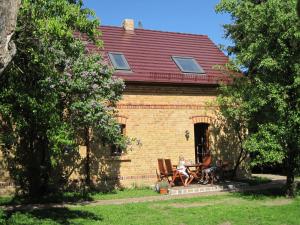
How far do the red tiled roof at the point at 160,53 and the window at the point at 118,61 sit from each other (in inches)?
8.7

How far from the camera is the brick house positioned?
16.6 metres

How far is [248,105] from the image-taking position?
45.1 feet

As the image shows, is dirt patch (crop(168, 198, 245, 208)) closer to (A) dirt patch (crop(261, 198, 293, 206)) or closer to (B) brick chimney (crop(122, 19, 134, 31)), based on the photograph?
(A) dirt patch (crop(261, 198, 293, 206))

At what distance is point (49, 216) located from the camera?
10633 millimetres

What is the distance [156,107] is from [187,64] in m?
3.20

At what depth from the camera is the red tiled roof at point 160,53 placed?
17.8 metres

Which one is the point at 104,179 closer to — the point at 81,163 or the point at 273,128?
the point at 81,163

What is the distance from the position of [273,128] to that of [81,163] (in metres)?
7.04

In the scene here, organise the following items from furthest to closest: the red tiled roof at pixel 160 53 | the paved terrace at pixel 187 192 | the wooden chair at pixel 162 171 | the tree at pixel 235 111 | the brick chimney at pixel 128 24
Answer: the brick chimney at pixel 128 24 → the red tiled roof at pixel 160 53 → the wooden chair at pixel 162 171 → the tree at pixel 235 111 → the paved terrace at pixel 187 192

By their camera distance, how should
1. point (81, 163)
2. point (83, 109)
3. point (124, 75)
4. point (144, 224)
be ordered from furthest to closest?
point (124, 75) → point (81, 163) → point (83, 109) → point (144, 224)

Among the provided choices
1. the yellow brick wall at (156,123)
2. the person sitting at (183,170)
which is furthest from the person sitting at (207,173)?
the yellow brick wall at (156,123)

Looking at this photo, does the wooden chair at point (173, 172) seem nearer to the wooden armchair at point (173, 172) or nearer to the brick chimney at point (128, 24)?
the wooden armchair at point (173, 172)

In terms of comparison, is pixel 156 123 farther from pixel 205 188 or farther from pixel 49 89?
pixel 49 89

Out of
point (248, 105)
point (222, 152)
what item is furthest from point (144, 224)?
point (222, 152)
